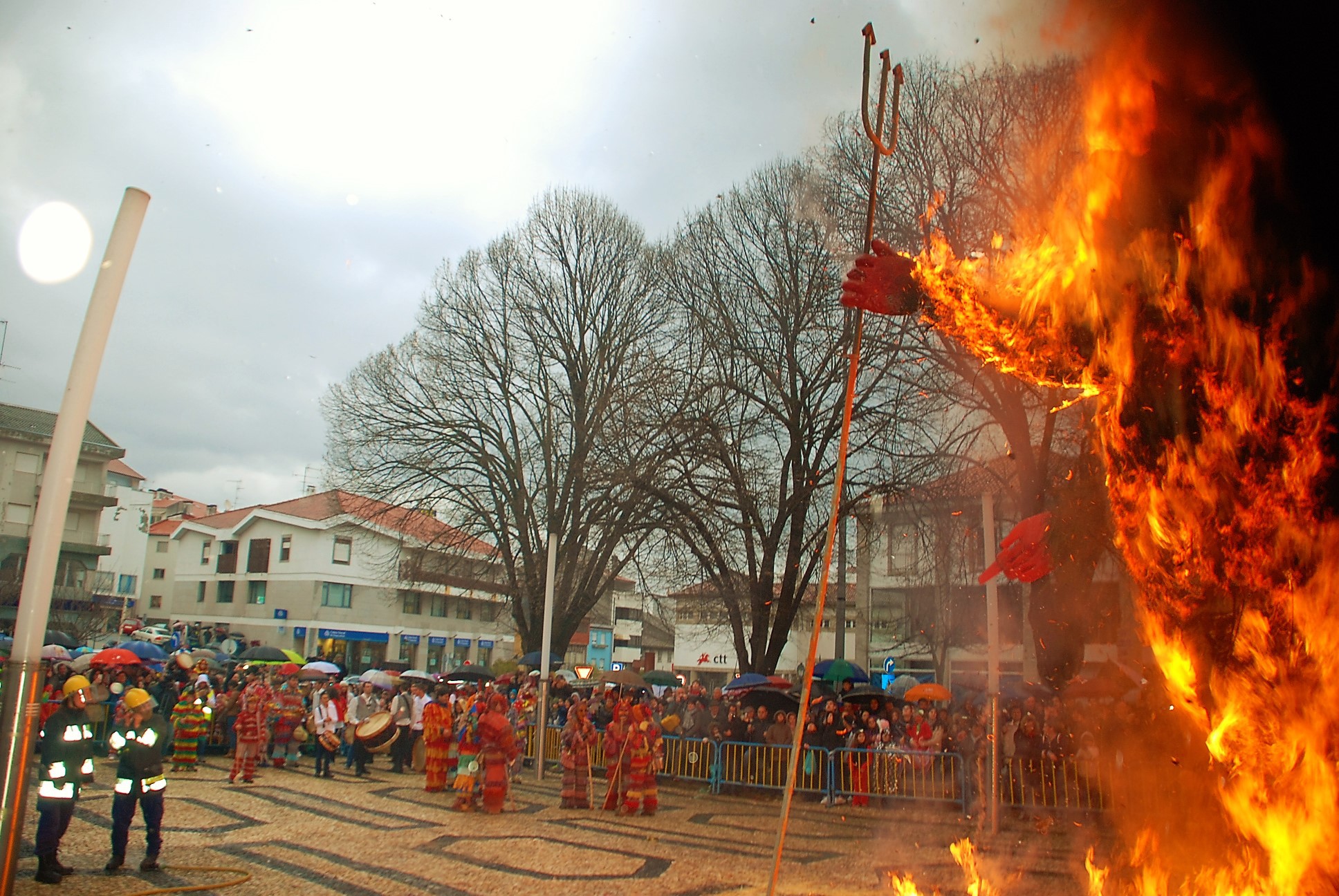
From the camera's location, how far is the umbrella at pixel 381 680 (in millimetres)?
21547

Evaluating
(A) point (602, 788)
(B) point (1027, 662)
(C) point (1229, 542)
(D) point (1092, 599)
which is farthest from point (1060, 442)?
(B) point (1027, 662)

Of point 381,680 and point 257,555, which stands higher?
point 257,555

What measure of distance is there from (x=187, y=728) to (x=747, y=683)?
10058mm

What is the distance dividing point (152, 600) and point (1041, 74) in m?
59.5

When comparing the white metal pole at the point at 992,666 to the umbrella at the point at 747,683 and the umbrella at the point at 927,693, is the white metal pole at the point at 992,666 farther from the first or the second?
the umbrella at the point at 747,683

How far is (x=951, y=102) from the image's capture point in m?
14.4

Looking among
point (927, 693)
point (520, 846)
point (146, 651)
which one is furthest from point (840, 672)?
point (146, 651)

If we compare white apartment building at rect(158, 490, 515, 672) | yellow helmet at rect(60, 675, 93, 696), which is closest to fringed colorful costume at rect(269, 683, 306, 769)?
yellow helmet at rect(60, 675, 93, 696)

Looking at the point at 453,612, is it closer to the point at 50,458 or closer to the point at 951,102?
the point at 951,102

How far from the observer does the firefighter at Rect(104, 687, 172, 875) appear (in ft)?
27.2

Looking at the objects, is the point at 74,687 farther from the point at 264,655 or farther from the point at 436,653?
the point at 436,653

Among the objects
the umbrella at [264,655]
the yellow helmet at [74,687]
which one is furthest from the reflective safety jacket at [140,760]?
the umbrella at [264,655]

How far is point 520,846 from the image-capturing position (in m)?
10.4

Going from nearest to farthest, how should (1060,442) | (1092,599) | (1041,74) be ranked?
(1041,74) < (1092,599) < (1060,442)
